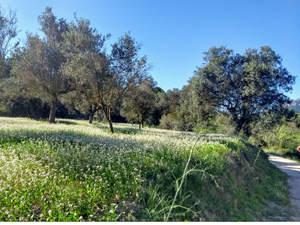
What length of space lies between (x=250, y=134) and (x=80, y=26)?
2326 cm

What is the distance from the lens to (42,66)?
19.2 m

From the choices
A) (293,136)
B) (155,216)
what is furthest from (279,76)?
(155,216)

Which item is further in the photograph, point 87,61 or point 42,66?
point 42,66

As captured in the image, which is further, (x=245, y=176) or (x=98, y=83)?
(x=98, y=83)

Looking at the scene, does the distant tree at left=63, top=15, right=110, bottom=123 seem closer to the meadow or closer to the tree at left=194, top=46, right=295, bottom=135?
the meadow

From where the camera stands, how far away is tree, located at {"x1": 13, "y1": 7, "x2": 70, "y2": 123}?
18734 millimetres

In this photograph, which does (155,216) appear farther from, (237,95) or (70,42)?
(237,95)

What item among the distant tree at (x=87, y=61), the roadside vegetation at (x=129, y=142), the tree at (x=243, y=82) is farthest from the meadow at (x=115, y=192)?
the tree at (x=243, y=82)

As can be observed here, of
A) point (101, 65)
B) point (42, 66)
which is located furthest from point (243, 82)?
point (42, 66)

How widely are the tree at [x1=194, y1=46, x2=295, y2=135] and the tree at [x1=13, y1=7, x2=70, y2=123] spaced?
13.5 m

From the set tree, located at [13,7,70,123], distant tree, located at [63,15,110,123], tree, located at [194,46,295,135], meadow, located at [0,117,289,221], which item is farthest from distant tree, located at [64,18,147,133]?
tree, located at [194,46,295,135]

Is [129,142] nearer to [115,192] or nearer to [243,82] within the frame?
[115,192]

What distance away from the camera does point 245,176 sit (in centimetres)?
835

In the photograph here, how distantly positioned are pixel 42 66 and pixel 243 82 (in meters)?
18.8
